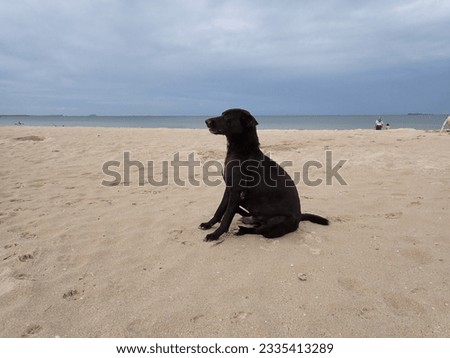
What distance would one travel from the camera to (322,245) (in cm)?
368

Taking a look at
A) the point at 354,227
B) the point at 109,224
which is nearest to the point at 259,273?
the point at 354,227

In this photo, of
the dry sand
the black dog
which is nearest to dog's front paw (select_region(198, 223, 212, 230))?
the dry sand

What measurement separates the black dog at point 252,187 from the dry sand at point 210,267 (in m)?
0.18

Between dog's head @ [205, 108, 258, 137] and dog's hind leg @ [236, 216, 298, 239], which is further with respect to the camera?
dog's head @ [205, 108, 258, 137]

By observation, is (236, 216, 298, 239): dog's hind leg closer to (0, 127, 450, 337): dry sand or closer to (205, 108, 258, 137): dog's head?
(0, 127, 450, 337): dry sand

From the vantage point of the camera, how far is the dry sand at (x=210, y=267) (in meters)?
2.41

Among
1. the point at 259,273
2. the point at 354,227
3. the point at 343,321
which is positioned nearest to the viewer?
the point at 343,321

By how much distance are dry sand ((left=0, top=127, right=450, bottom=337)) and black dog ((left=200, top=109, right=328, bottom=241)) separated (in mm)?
184

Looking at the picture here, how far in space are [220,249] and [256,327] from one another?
4.37ft

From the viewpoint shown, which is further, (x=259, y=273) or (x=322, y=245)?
(x=322, y=245)

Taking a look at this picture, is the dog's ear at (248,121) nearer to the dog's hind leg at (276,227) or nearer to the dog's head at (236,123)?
the dog's head at (236,123)

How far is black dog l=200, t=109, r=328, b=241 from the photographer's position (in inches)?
151

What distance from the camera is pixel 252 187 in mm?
3902

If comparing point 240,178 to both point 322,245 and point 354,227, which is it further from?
point 354,227
